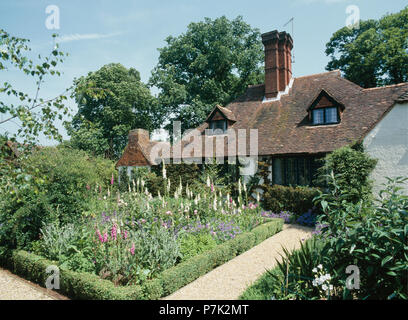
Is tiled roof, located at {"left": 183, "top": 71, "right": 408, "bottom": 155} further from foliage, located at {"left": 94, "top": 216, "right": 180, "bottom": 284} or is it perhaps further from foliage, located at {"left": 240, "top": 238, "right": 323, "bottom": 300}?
foliage, located at {"left": 94, "top": 216, "right": 180, "bottom": 284}

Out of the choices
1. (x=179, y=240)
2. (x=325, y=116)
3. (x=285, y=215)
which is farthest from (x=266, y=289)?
(x=325, y=116)

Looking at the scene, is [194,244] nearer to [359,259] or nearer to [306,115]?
[359,259]

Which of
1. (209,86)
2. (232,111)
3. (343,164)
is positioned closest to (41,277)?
(343,164)

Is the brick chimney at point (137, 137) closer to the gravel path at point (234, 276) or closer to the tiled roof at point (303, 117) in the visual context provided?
the tiled roof at point (303, 117)

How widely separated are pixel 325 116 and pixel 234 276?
460 inches

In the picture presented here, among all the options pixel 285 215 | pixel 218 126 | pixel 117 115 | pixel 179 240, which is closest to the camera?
pixel 179 240

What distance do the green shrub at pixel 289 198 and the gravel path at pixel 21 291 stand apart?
10.6m

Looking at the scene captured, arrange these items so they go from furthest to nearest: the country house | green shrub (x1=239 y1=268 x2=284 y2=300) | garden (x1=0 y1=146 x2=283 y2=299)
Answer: the country house
garden (x1=0 y1=146 x2=283 y2=299)
green shrub (x1=239 y1=268 x2=284 y2=300)

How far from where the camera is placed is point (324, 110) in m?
15.4

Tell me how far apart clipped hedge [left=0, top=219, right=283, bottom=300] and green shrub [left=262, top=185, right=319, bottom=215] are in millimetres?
5314

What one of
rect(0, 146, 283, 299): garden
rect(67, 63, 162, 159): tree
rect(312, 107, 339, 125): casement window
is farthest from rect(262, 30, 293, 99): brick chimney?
rect(67, 63, 162, 159): tree

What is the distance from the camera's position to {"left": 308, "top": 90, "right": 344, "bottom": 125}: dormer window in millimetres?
14953

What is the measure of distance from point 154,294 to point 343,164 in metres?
9.38
